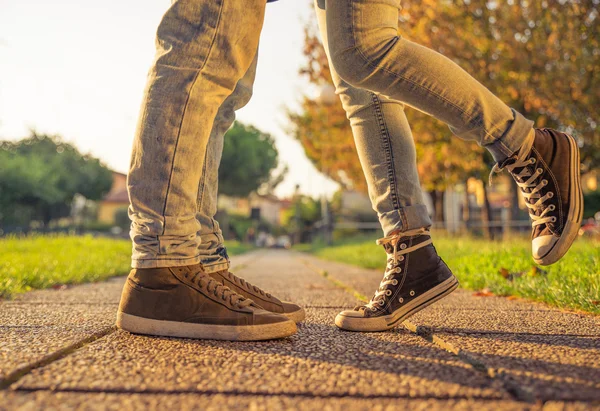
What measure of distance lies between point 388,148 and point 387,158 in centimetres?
4

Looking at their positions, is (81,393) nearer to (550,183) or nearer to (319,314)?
(319,314)

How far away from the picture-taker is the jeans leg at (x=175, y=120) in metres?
1.64

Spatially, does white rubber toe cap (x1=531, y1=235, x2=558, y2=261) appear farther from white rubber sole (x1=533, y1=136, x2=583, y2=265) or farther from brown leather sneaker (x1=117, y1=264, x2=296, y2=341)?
brown leather sneaker (x1=117, y1=264, x2=296, y2=341)

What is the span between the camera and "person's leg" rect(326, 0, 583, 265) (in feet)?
5.57

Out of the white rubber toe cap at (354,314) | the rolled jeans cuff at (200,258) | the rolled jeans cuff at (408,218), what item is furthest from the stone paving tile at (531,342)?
the rolled jeans cuff at (200,258)

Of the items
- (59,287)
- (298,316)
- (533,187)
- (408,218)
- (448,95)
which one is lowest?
(59,287)

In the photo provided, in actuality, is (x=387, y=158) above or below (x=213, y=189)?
above

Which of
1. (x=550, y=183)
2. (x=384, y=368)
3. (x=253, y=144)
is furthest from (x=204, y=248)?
(x=253, y=144)

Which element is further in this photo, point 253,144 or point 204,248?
point 253,144

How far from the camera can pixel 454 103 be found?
1.71 meters

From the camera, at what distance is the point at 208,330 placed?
163 centimetres

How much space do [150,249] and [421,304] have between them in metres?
0.93

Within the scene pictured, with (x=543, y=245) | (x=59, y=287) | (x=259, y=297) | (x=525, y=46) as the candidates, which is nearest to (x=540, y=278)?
(x=543, y=245)

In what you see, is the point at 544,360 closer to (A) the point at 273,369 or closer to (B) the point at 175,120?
(A) the point at 273,369
